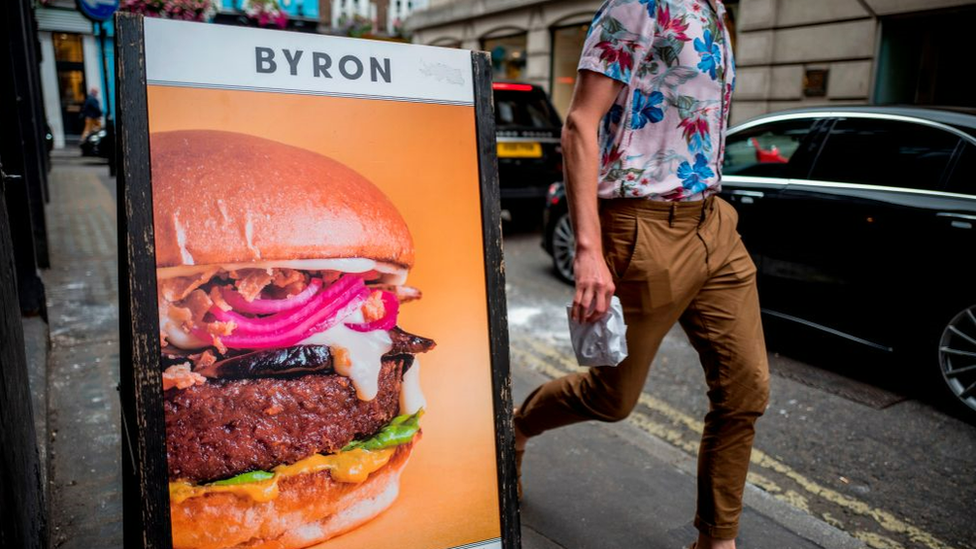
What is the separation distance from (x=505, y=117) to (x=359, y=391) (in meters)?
7.34

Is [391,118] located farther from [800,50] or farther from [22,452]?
[800,50]

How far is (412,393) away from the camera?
1695 mm

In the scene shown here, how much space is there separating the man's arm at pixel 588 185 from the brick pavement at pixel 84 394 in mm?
1819

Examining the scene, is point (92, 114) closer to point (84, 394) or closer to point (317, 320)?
point (84, 394)

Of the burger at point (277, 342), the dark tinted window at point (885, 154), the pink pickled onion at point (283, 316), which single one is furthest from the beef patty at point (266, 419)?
the dark tinted window at point (885, 154)

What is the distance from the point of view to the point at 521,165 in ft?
27.9

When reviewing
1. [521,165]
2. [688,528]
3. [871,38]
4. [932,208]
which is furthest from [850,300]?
[871,38]

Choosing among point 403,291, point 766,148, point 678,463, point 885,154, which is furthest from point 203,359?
point 766,148

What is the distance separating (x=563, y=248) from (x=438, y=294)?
4986mm

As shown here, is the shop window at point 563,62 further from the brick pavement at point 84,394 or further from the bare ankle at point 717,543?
the bare ankle at point 717,543

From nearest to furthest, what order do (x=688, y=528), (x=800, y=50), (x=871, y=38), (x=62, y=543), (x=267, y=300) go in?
1. (x=267, y=300)
2. (x=62, y=543)
3. (x=688, y=528)
4. (x=871, y=38)
5. (x=800, y=50)

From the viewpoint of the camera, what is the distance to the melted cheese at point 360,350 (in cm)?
160

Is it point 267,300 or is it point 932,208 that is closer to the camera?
point 267,300

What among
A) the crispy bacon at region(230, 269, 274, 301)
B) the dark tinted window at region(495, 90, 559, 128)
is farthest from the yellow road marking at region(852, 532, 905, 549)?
the dark tinted window at region(495, 90, 559, 128)
